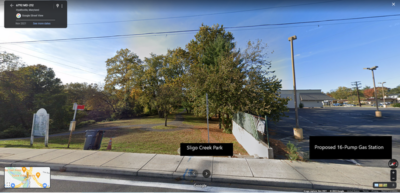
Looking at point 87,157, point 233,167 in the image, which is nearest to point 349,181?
point 233,167

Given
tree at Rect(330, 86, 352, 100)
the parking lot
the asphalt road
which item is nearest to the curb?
A: the asphalt road

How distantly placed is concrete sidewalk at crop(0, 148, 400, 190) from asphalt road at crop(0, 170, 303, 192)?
18 cm

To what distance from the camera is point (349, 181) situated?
12.6 ft

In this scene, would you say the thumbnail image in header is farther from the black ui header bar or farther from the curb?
the black ui header bar

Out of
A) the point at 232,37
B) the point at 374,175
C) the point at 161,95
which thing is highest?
the point at 232,37

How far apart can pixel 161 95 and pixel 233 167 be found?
1328cm

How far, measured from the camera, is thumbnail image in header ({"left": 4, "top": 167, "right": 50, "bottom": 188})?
3.63m

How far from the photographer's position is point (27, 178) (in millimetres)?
3721

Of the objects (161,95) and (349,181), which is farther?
(161,95)

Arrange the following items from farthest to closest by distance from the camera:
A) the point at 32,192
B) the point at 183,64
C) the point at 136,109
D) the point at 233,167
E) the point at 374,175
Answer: the point at 136,109 < the point at 183,64 < the point at 233,167 < the point at 374,175 < the point at 32,192

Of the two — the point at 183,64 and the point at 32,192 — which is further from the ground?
the point at 183,64

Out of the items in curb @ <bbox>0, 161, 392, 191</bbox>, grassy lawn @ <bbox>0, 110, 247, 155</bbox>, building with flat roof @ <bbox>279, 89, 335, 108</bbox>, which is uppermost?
building with flat roof @ <bbox>279, 89, 335, 108</bbox>

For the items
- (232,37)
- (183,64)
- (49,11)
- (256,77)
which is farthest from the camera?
(183,64)

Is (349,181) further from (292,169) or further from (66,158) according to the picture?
(66,158)
